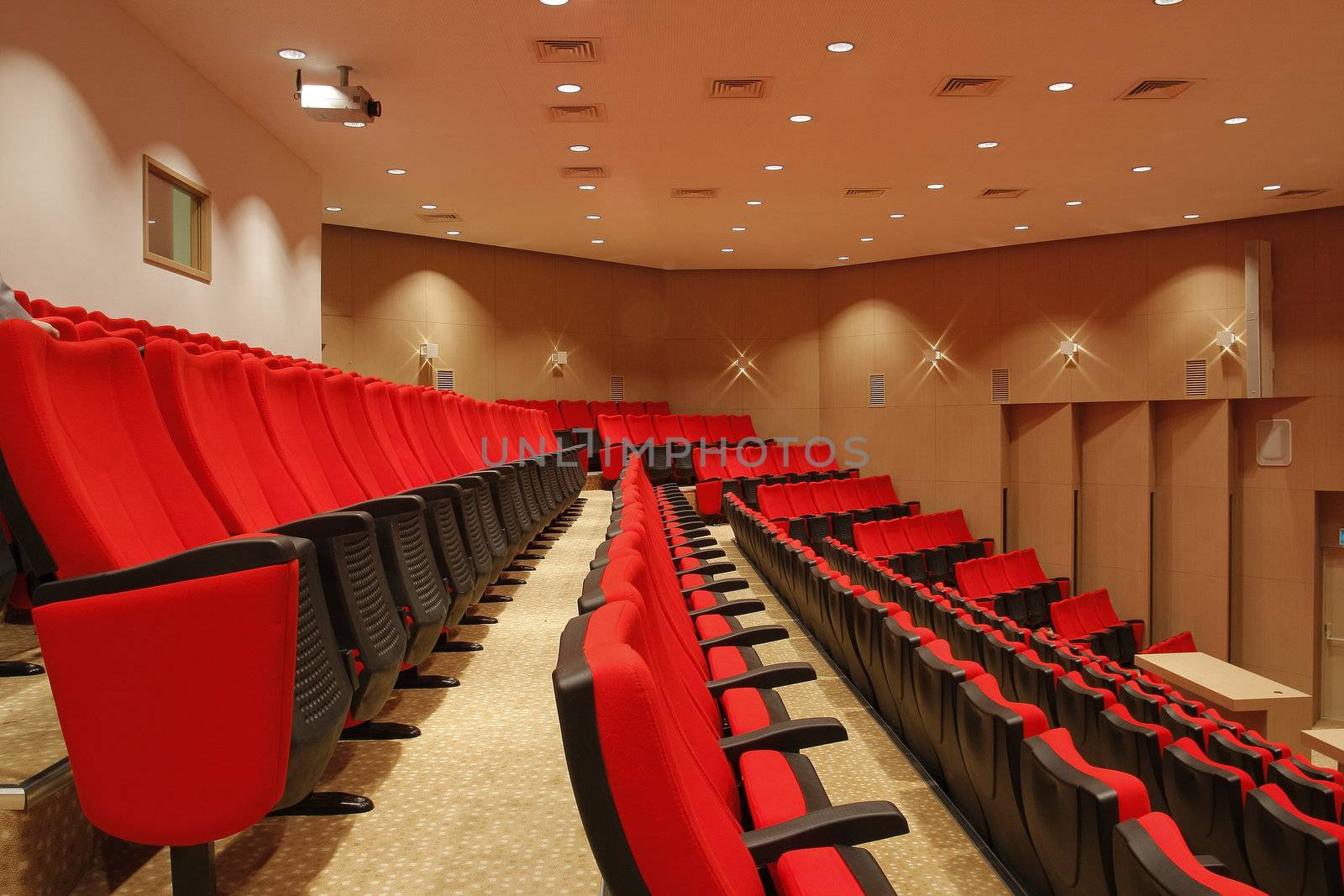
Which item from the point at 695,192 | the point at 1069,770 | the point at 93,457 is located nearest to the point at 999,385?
the point at 695,192

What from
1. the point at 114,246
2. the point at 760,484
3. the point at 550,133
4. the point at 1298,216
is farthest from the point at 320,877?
the point at 1298,216

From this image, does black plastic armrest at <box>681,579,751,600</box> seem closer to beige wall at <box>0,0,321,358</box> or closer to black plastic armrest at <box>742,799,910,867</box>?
black plastic armrest at <box>742,799,910,867</box>

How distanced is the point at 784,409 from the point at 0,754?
12.8 feet

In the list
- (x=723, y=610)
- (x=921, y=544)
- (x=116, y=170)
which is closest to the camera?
(x=723, y=610)

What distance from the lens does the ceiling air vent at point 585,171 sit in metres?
2.49

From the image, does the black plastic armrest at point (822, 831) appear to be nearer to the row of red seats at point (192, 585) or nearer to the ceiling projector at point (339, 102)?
the row of red seats at point (192, 585)

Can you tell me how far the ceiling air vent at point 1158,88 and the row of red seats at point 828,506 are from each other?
3.83 feet

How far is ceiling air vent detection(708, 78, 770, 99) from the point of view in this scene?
6.11ft

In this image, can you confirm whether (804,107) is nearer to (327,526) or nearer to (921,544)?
(921,544)

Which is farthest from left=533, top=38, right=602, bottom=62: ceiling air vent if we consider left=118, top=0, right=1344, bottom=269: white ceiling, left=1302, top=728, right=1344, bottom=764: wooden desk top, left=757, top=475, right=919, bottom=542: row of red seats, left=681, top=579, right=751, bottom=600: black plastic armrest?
left=1302, top=728, right=1344, bottom=764: wooden desk top

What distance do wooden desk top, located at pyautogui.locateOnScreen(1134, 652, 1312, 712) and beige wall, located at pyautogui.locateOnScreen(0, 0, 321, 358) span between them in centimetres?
230

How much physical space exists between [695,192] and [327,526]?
2457 mm

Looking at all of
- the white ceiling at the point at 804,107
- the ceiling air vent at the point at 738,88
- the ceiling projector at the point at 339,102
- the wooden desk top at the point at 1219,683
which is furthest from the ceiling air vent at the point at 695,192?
the wooden desk top at the point at 1219,683

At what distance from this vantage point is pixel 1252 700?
1938mm
